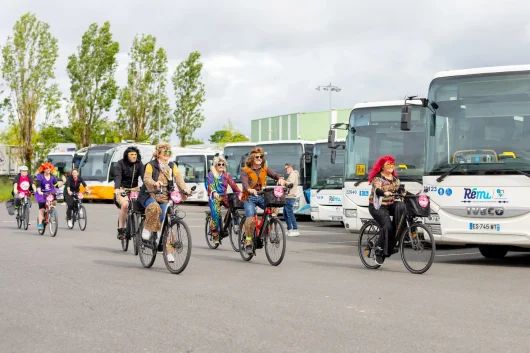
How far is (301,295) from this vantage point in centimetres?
961

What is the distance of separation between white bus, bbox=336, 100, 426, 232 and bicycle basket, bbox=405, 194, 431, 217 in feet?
16.7

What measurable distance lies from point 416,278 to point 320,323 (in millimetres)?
4281

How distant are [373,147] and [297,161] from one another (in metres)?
9.77

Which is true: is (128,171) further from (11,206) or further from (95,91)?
(95,91)

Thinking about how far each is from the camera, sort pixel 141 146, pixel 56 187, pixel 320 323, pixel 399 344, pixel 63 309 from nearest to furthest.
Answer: pixel 399 344, pixel 320 323, pixel 63 309, pixel 56 187, pixel 141 146

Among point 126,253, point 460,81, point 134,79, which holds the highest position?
point 134,79

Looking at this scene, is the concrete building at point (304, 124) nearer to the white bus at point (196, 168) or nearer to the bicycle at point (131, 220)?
the white bus at point (196, 168)

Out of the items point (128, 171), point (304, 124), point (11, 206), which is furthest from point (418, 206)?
point (304, 124)

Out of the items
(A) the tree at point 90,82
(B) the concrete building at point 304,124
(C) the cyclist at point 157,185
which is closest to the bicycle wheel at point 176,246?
(C) the cyclist at point 157,185

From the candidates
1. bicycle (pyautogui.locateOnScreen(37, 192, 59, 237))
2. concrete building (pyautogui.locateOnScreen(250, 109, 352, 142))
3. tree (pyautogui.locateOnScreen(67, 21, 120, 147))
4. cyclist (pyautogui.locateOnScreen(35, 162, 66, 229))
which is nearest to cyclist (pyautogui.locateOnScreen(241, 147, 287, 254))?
bicycle (pyautogui.locateOnScreen(37, 192, 59, 237))

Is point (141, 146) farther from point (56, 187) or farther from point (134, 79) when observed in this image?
point (56, 187)

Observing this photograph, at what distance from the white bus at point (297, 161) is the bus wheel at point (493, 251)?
12.2 meters

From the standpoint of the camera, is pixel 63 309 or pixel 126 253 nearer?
pixel 63 309

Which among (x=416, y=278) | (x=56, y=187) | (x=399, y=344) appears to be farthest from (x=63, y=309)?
(x=56, y=187)
